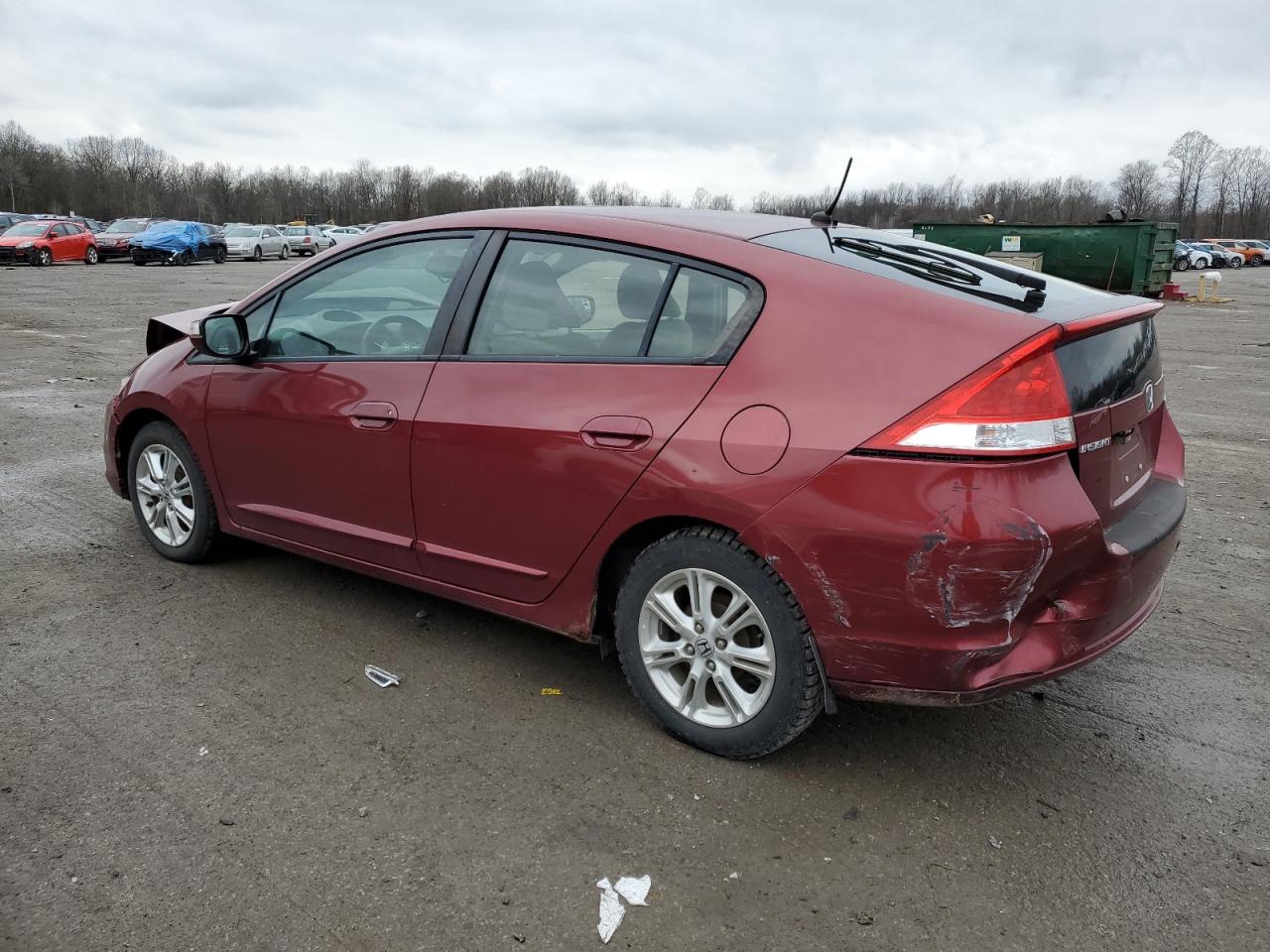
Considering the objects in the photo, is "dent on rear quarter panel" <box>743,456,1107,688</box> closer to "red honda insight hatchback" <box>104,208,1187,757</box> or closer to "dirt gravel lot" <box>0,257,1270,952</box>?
"red honda insight hatchback" <box>104,208,1187,757</box>

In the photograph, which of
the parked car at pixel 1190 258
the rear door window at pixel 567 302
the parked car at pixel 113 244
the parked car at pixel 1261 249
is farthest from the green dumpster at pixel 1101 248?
the parked car at pixel 1261 249

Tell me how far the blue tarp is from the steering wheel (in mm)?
36557

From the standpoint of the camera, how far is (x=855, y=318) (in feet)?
9.04

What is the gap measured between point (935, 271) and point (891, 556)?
100 cm

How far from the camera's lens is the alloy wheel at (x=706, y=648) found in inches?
114

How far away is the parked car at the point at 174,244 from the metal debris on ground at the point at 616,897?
38.5 metres

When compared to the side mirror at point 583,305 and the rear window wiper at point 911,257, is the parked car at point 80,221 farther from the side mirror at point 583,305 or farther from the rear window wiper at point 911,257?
the rear window wiper at point 911,257

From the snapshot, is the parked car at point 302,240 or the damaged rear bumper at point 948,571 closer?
the damaged rear bumper at point 948,571

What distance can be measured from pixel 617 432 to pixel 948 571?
1040 mm

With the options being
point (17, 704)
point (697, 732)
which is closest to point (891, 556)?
point (697, 732)

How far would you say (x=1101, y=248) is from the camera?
2477 cm

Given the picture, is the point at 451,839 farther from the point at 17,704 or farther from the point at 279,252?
the point at 279,252

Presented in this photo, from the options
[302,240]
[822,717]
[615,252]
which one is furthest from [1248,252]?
[615,252]

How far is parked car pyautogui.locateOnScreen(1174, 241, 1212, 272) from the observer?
177ft
